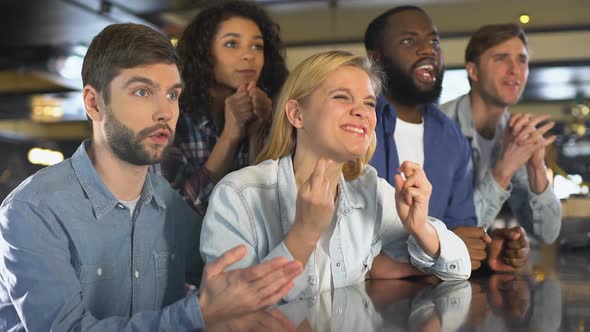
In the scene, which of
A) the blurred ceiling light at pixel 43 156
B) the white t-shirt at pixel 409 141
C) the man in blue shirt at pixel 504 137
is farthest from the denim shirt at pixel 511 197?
the blurred ceiling light at pixel 43 156

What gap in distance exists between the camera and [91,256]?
106 cm

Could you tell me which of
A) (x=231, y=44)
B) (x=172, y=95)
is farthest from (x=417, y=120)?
(x=172, y=95)

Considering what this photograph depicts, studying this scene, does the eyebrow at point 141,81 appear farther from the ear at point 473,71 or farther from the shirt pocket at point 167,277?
the ear at point 473,71

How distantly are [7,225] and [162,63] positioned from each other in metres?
Result: 0.34

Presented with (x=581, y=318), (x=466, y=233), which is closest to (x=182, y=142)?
(x=466, y=233)

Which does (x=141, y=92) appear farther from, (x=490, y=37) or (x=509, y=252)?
(x=490, y=37)

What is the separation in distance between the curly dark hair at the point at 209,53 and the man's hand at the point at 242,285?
0.85 meters

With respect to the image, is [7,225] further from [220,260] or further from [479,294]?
[479,294]

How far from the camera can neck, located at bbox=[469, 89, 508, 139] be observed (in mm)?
2156

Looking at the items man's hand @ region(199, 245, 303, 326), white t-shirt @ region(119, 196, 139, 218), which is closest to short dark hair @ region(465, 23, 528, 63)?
white t-shirt @ region(119, 196, 139, 218)

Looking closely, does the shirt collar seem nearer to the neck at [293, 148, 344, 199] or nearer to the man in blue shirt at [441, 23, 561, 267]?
the neck at [293, 148, 344, 199]

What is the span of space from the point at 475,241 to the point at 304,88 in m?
0.48

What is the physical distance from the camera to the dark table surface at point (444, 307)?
2.73ft

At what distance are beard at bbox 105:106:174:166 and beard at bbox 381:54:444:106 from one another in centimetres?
78
